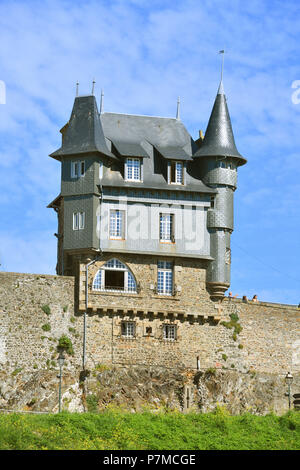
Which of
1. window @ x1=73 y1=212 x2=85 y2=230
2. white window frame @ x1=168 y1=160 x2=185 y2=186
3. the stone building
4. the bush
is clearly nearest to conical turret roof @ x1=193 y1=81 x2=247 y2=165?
the stone building

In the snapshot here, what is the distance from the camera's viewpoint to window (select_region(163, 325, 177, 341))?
73188 mm

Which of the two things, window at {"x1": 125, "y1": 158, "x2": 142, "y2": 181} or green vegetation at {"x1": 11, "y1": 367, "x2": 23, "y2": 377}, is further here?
window at {"x1": 125, "y1": 158, "x2": 142, "y2": 181}

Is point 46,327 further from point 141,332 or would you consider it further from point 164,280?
point 164,280

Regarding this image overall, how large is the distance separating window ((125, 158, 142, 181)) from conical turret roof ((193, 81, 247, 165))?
367 centimetres

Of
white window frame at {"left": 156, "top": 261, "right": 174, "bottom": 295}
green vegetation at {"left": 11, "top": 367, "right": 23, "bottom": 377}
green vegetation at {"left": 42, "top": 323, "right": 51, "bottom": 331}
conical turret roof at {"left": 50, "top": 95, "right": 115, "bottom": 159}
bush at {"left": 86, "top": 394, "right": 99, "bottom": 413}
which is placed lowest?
bush at {"left": 86, "top": 394, "right": 99, "bottom": 413}

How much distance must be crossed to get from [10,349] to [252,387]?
A: 14.8 meters

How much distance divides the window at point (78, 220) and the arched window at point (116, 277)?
2629 mm

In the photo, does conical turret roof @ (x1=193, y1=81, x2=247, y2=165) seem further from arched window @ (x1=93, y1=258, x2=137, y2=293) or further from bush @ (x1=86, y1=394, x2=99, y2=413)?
bush @ (x1=86, y1=394, x2=99, y2=413)

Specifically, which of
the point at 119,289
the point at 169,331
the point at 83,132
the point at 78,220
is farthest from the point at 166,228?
the point at 83,132

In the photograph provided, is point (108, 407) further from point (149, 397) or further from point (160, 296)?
point (160, 296)
